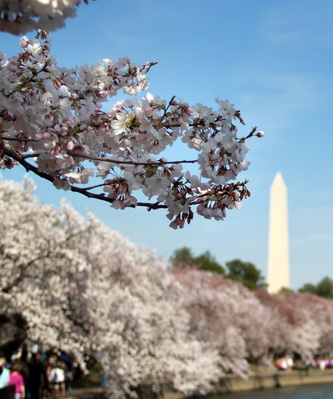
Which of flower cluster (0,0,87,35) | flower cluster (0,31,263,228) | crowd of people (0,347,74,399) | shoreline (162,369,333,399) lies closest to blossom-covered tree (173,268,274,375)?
shoreline (162,369,333,399)

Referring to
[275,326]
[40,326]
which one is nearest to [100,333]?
[40,326]

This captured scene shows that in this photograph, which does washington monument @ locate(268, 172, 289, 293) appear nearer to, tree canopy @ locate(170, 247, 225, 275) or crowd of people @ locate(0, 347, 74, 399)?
tree canopy @ locate(170, 247, 225, 275)

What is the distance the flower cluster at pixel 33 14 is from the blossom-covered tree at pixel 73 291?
1337 cm

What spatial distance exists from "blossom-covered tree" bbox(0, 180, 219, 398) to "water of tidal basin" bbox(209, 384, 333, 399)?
5.63 metres

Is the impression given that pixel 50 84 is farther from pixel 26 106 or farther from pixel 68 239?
pixel 68 239

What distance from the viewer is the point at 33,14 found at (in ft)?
8.21

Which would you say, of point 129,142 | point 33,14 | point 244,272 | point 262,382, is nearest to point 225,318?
point 262,382

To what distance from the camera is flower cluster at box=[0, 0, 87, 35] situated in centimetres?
242

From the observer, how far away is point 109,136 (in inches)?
159

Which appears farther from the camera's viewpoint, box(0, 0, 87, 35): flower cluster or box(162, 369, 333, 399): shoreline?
box(162, 369, 333, 399): shoreline

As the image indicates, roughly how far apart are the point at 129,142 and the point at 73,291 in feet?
46.1

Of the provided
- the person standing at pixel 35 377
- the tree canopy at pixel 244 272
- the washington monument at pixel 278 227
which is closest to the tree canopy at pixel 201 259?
the tree canopy at pixel 244 272

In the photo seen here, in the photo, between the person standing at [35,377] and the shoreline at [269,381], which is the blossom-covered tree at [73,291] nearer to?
the person standing at [35,377]

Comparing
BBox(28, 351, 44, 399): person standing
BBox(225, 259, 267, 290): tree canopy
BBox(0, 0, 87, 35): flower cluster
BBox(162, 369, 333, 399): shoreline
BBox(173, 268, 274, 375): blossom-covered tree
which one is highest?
BBox(225, 259, 267, 290): tree canopy
